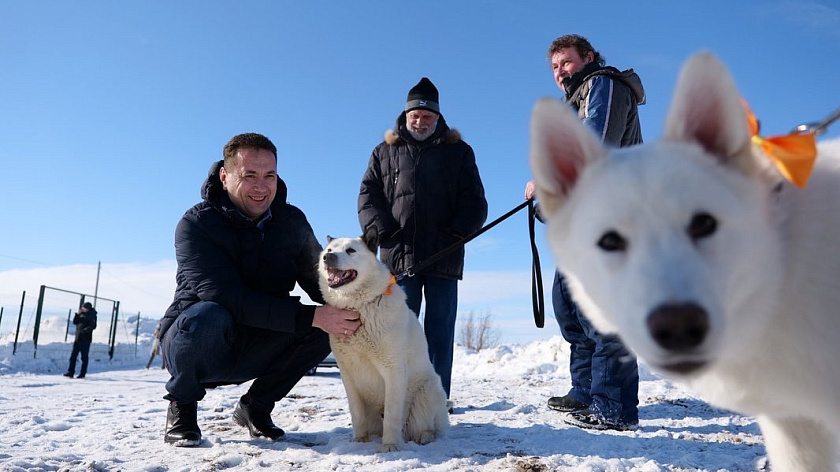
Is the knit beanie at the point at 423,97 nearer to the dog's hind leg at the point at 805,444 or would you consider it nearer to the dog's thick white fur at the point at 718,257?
the dog's thick white fur at the point at 718,257

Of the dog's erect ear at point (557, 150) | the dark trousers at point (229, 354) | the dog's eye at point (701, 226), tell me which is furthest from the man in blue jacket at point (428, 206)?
the dog's eye at point (701, 226)

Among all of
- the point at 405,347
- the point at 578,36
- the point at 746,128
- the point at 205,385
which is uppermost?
the point at 578,36

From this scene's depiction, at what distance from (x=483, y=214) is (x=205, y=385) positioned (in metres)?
2.68

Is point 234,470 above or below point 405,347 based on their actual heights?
below

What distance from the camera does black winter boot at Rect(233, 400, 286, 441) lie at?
3.56m

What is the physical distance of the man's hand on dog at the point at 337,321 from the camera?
3.59 meters

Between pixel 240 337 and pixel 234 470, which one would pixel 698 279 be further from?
pixel 240 337

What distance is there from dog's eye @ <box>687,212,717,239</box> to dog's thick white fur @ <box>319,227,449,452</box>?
8.28 feet

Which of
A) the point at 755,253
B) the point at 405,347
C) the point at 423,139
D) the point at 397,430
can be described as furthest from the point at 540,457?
the point at 423,139

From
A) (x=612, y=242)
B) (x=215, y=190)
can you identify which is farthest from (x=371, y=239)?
(x=612, y=242)

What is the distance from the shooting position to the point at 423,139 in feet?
15.6

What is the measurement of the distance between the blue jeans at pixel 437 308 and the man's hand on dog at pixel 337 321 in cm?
103

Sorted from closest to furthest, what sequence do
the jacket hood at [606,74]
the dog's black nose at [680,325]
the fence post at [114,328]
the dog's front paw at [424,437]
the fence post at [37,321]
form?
the dog's black nose at [680,325] → the dog's front paw at [424,437] → the jacket hood at [606,74] → the fence post at [37,321] → the fence post at [114,328]

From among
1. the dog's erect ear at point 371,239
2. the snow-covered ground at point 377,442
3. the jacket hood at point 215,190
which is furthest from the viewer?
the dog's erect ear at point 371,239
